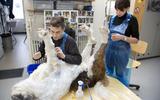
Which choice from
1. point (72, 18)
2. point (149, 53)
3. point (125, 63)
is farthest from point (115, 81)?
point (149, 53)

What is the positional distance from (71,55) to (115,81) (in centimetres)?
52

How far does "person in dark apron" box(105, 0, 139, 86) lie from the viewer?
1.68 meters

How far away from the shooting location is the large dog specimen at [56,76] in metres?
1.13

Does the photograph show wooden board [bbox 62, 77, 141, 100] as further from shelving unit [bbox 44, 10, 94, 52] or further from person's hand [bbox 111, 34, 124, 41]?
shelving unit [bbox 44, 10, 94, 52]

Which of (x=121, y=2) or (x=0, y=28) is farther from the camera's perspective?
(x=0, y=28)

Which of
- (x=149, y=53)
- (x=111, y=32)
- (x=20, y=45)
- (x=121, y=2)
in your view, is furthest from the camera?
(x=20, y=45)

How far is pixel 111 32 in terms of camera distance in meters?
1.80

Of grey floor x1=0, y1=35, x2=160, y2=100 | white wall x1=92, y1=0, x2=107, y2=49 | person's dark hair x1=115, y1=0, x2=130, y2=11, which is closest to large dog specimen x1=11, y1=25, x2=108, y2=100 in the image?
person's dark hair x1=115, y1=0, x2=130, y2=11

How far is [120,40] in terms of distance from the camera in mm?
1730

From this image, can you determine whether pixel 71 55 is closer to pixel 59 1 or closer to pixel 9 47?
pixel 59 1

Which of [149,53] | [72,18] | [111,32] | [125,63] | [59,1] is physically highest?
[59,1]

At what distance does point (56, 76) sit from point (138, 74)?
2.24 meters

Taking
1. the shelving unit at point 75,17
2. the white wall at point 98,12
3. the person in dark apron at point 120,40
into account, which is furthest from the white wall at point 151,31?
the person in dark apron at point 120,40

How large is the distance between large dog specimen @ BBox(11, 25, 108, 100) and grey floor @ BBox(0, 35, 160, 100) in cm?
130
